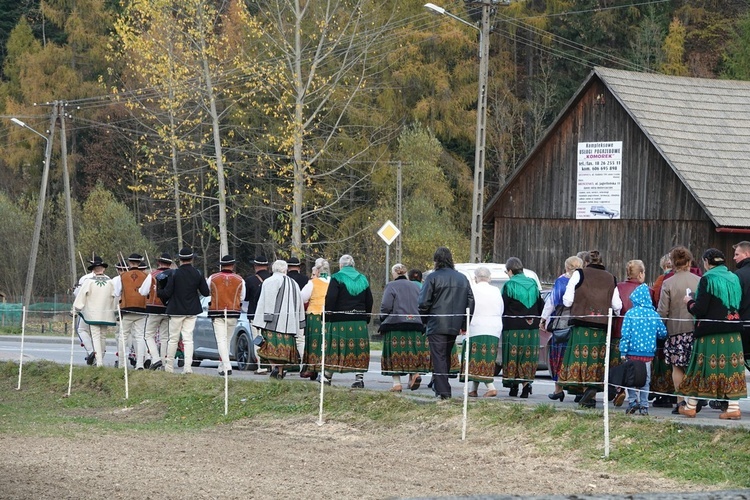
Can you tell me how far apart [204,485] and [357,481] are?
141 centimetres

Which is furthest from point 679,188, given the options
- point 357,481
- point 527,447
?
point 357,481

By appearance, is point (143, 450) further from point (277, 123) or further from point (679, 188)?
point (277, 123)

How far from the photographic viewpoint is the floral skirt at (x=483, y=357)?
16969 mm

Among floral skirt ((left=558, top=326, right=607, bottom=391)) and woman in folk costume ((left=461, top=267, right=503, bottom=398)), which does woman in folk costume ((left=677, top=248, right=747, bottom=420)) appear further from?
woman in folk costume ((left=461, top=267, right=503, bottom=398))

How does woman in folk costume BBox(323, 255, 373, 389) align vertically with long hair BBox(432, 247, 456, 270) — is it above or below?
below

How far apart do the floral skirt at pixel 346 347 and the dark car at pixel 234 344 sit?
326 cm

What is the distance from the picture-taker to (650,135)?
35156 millimetres

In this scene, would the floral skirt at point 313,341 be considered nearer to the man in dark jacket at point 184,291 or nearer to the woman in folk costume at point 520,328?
the man in dark jacket at point 184,291

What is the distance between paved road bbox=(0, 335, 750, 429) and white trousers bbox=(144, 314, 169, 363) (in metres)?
0.97

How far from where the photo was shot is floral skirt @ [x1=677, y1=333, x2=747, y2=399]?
14195 mm

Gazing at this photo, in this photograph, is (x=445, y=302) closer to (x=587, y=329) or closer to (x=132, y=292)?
(x=587, y=329)

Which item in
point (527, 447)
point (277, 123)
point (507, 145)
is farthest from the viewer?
point (507, 145)

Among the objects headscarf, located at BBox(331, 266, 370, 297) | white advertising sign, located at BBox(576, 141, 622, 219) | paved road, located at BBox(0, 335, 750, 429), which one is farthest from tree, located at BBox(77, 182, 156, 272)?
headscarf, located at BBox(331, 266, 370, 297)

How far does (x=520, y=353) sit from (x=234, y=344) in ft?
26.7
